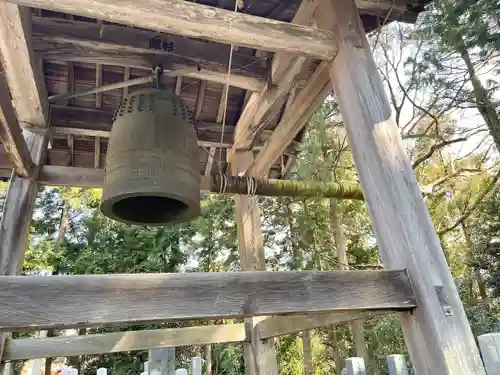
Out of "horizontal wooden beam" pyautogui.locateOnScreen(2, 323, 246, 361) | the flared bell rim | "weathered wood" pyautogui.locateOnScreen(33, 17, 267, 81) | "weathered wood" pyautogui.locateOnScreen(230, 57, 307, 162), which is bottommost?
"horizontal wooden beam" pyautogui.locateOnScreen(2, 323, 246, 361)

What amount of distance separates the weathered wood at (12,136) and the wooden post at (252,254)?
1.50 meters

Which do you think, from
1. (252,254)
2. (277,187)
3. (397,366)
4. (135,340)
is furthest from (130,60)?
(397,366)

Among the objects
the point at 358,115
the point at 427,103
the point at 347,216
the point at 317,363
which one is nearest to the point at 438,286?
the point at 358,115

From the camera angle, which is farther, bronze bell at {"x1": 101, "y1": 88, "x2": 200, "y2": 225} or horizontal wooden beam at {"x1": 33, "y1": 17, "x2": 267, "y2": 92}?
horizontal wooden beam at {"x1": 33, "y1": 17, "x2": 267, "y2": 92}

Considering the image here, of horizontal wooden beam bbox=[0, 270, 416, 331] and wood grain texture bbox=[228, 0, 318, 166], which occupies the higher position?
wood grain texture bbox=[228, 0, 318, 166]

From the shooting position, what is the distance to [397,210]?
146 cm

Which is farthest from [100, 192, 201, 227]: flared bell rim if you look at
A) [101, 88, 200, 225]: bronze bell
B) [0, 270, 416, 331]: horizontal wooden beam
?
[0, 270, 416, 331]: horizontal wooden beam

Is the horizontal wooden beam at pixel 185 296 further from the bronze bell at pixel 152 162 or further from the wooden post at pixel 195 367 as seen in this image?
the wooden post at pixel 195 367

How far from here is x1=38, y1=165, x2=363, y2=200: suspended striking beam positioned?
9.14 ft

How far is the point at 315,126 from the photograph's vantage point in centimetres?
527

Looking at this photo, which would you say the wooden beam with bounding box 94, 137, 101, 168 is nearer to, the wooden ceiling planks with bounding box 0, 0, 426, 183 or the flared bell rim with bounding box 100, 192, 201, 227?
the wooden ceiling planks with bounding box 0, 0, 426, 183

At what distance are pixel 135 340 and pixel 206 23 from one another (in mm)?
2259

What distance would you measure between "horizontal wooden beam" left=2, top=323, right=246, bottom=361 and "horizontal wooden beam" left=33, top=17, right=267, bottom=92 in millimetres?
1750

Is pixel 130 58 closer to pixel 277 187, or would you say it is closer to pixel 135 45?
pixel 135 45
